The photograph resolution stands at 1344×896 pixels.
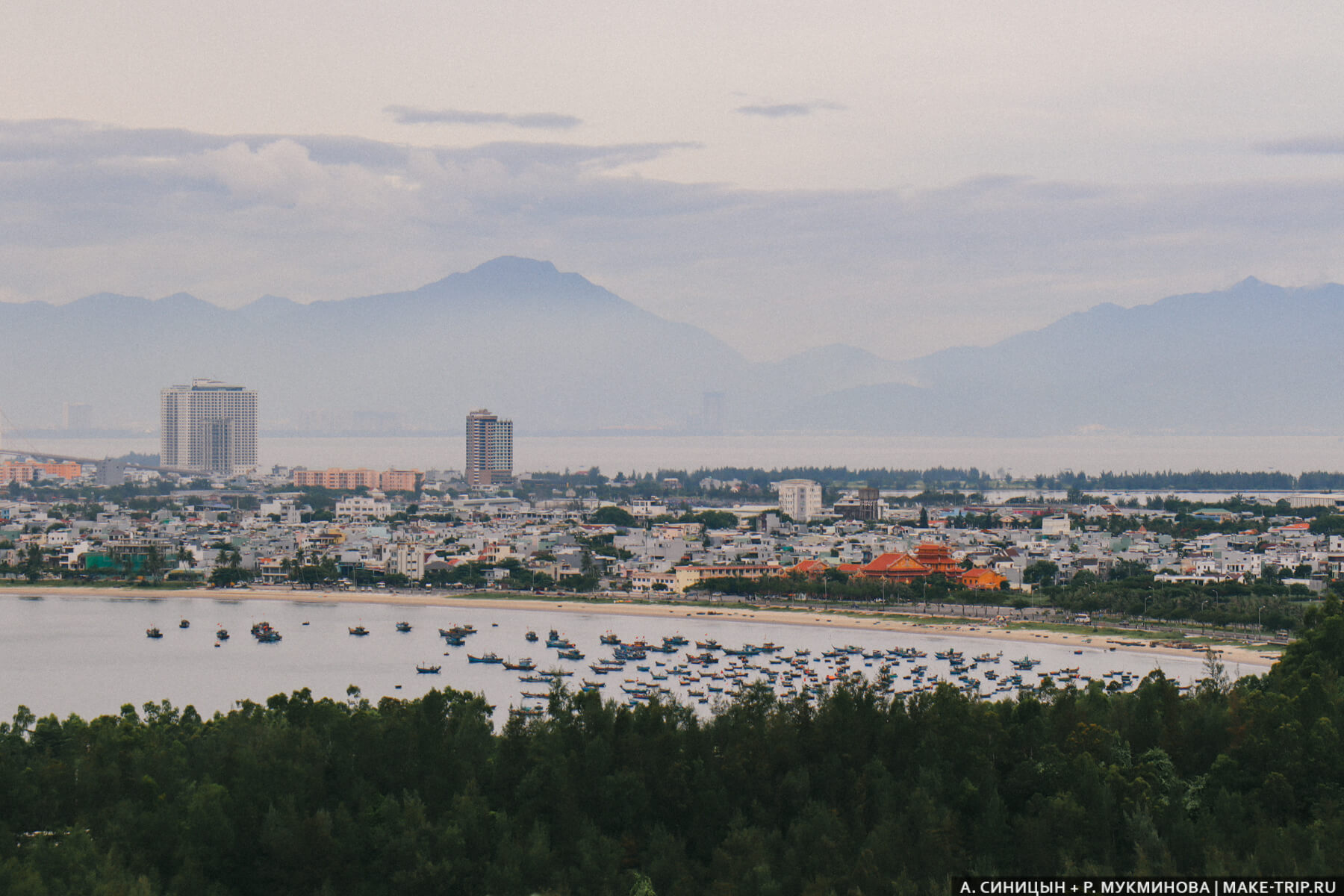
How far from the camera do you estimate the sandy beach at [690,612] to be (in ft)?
59.1

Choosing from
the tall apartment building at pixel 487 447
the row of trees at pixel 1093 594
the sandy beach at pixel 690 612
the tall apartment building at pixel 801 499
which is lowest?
the sandy beach at pixel 690 612

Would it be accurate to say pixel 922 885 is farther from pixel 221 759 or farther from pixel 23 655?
pixel 23 655

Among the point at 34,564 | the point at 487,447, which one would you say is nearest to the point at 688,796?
the point at 34,564

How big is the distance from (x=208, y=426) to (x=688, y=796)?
2908 inches

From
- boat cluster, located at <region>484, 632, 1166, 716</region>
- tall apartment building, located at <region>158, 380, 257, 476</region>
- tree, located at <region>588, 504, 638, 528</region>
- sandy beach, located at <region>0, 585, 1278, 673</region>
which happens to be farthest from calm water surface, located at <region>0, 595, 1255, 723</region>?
tall apartment building, located at <region>158, 380, 257, 476</region>

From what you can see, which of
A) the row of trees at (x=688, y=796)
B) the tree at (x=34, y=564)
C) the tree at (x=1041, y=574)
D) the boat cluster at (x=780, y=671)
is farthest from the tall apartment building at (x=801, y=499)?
the row of trees at (x=688, y=796)

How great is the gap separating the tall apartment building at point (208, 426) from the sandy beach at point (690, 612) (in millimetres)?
52600

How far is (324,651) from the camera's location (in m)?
18.7

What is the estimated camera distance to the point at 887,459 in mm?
86812

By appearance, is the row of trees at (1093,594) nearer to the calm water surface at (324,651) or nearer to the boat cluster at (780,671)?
the calm water surface at (324,651)

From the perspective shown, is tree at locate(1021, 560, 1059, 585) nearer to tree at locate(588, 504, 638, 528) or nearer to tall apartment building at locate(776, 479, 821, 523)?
tree at locate(588, 504, 638, 528)

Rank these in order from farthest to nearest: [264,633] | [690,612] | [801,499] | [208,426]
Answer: [208,426] → [801,499] → [690,612] → [264,633]

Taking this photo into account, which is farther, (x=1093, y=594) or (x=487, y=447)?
(x=487, y=447)

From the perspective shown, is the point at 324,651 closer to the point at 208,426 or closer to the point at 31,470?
the point at 31,470
